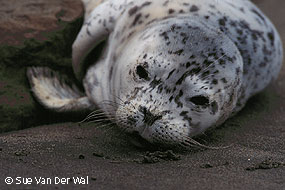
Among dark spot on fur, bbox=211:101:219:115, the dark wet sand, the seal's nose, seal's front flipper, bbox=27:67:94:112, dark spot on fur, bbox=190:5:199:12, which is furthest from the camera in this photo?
seal's front flipper, bbox=27:67:94:112

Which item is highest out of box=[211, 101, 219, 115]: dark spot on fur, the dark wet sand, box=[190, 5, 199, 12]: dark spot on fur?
box=[190, 5, 199, 12]: dark spot on fur

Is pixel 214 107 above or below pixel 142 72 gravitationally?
Answer: below

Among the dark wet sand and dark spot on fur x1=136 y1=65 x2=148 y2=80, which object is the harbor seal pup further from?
the dark wet sand

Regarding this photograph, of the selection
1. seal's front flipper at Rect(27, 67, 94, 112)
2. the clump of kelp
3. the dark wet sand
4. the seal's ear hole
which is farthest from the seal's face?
the clump of kelp

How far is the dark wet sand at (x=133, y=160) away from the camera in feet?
6.77

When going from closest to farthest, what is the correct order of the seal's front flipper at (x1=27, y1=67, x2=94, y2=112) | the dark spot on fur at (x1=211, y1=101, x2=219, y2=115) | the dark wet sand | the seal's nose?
the dark wet sand → the seal's nose → the dark spot on fur at (x1=211, y1=101, x2=219, y2=115) → the seal's front flipper at (x1=27, y1=67, x2=94, y2=112)

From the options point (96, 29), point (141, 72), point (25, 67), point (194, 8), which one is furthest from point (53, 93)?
point (194, 8)

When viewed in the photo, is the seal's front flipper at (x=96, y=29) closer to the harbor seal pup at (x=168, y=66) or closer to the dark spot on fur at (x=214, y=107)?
the harbor seal pup at (x=168, y=66)

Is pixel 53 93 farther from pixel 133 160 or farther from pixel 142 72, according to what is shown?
pixel 133 160

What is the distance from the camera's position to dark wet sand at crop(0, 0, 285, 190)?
6.77ft

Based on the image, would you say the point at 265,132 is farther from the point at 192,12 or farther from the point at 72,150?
the point at 72,150

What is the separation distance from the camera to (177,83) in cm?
274

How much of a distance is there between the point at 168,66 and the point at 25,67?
57.5 inches

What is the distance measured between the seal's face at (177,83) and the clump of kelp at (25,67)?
0.83m
